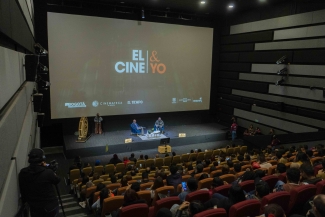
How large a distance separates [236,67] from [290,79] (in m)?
3.49

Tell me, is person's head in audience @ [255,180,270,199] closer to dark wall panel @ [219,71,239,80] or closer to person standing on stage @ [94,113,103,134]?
person standing on stage @ [94,113,103,134]

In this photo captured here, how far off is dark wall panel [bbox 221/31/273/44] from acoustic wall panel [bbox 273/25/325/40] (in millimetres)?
445

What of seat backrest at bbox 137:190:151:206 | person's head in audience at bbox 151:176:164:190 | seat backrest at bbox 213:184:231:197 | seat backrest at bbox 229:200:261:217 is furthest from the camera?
person's head in audience at bbox 151:176:164:190

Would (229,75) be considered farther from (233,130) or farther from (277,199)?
(277,199)

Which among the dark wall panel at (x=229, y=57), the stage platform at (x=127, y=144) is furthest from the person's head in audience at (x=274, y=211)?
the dark wall panel at (x=229, y=57)

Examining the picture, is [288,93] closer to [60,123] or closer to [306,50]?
[306,50]

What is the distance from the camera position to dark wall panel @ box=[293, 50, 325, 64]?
9.97m

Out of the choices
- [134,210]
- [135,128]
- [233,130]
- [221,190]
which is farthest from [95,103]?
[134,210]

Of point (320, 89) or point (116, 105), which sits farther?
point (116, 105)

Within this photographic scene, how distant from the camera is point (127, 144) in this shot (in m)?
11.3

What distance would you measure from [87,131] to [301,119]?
31.2 ft

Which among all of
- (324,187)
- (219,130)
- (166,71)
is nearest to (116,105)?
(166,71)

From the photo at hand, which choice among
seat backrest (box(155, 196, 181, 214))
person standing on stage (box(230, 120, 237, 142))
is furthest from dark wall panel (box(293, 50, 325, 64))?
seat backrest (box(155, 196, 181, 214))

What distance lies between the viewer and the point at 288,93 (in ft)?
37.6
